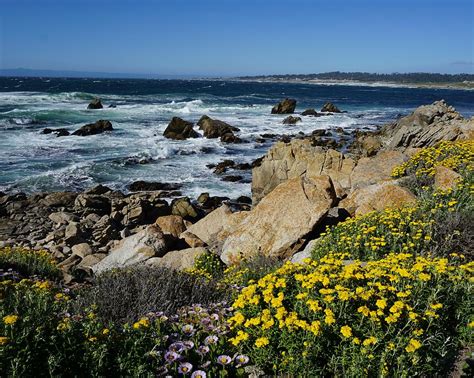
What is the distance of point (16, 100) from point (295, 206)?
5581 cm

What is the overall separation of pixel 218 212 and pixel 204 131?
78.0 ft

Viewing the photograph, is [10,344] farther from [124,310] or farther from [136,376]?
[124,310]

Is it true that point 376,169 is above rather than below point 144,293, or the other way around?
above

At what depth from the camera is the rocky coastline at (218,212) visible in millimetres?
8797

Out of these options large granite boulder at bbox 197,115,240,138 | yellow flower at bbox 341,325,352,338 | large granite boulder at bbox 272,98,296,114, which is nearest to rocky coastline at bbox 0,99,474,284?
yellow flower at bbox 341,325,352,338

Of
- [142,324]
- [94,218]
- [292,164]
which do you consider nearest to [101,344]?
[142,324]

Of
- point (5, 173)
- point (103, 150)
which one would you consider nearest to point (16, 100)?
point (103, 150)

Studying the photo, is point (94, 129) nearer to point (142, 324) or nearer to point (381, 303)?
point (142, 324)

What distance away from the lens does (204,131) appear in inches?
1380

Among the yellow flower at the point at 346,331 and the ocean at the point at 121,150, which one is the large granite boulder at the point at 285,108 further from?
the yellow flower at the point at 346,331

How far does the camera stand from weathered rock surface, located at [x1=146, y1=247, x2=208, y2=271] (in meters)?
8.58

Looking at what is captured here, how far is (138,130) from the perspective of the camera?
3666 centimetres

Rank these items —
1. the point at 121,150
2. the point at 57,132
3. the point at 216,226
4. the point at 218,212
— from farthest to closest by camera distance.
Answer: the point at 57,132, the point at 121,150, the point at 218,212, the point at 216,226

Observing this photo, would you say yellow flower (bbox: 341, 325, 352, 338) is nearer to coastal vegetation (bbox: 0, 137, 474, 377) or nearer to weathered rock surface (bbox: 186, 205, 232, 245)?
coastal vegetation (bbox: 0, 137, 474, 377)
